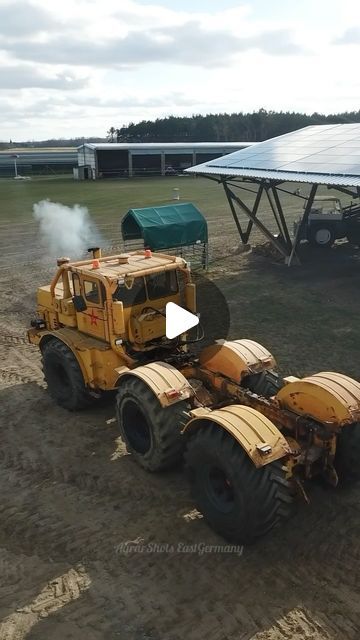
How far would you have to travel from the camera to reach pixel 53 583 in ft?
17.1

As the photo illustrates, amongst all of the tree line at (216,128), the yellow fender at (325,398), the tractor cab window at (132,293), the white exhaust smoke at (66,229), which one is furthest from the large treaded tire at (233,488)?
the tree line at (216,128)

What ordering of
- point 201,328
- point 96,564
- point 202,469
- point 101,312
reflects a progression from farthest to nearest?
point 201,328, point 101,312, point 202,469, point 96,564

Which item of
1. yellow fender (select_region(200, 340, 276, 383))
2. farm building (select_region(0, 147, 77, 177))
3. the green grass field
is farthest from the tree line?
yellow fender (select_region(200, 340, 276, 383))

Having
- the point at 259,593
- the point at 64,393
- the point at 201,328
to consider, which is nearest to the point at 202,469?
the point at 259,593

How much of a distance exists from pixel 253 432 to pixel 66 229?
2144 cm

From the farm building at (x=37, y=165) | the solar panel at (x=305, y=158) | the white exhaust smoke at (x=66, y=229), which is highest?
the farm building at (x=37, y=165)

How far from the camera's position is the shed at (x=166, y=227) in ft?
54.6

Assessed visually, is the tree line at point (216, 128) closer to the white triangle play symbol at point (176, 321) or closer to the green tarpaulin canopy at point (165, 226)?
the green tarpaulin canopy at point (165, 226)

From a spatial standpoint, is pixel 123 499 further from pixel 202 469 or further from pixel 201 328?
pixel 201 328

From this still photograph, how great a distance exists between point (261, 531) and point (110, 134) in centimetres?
9514

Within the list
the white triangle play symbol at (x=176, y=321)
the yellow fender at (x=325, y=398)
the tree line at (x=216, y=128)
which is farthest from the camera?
the tree line at (x=216, y=128)

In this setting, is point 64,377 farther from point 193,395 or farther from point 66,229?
point 66,229

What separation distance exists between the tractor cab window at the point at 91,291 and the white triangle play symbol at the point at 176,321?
1088 millimetres

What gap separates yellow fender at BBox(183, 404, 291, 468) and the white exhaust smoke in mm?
15422
